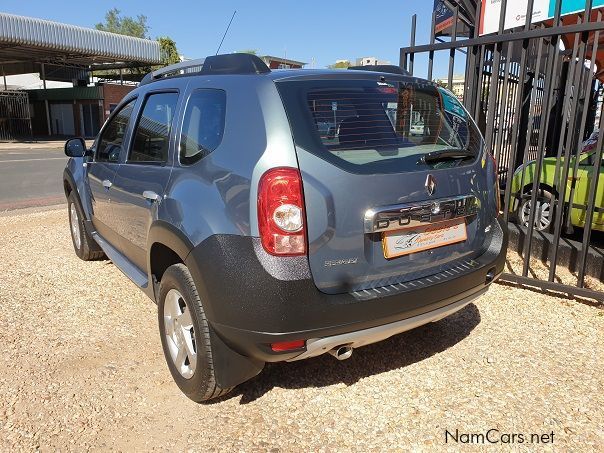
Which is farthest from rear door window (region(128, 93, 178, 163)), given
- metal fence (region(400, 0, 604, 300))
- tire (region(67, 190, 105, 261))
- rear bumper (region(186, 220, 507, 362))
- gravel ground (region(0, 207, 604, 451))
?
metal fence (region(400, 0, 604, 300))

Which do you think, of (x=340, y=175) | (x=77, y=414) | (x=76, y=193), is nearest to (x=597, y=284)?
(x=340, y=175)

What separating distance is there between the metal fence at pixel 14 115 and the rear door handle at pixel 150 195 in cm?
2991

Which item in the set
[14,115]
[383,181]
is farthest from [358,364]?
[14,115]

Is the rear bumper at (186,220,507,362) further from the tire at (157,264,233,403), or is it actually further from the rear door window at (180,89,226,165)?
the rear door window at (180,89,226,165)

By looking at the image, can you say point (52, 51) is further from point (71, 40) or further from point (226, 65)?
point (226, 65)

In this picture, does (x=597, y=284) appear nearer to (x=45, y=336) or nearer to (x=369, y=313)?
(x=369, y=313)

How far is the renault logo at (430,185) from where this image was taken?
7.99 ft

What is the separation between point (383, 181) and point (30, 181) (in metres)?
11.9

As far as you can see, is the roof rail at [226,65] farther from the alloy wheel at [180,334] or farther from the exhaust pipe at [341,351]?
the exhaust pipe at [341,351]

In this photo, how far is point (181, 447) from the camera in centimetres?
236

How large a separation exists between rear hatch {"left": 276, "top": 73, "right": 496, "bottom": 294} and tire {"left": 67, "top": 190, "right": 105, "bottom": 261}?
3.30 m

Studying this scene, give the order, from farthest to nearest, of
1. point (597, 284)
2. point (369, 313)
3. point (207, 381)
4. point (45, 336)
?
point (597, 284) → point (45, 336) → point (207, 381) → point (369, 313)

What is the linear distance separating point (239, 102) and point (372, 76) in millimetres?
793

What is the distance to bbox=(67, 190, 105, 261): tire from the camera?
487 centimetres
